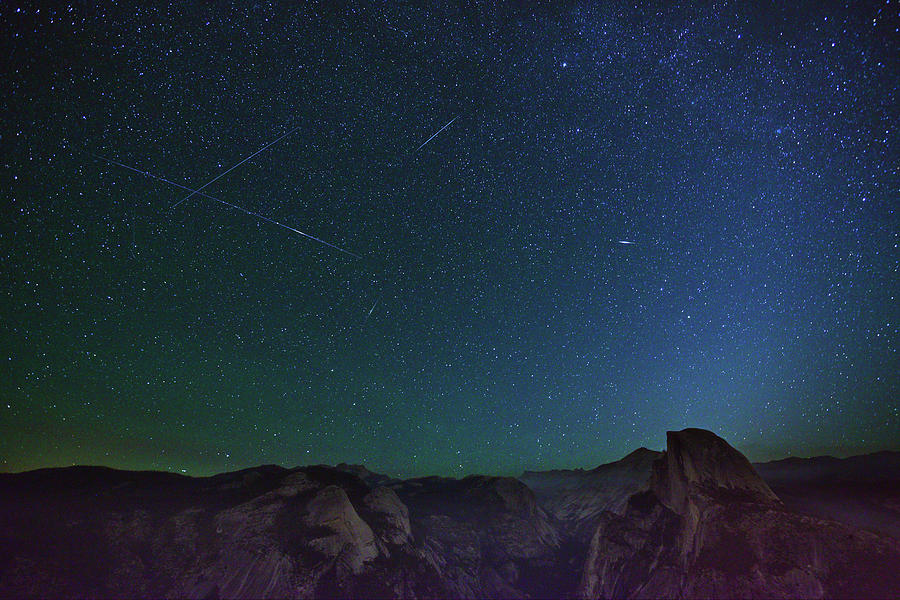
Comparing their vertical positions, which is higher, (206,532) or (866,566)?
(206,532)

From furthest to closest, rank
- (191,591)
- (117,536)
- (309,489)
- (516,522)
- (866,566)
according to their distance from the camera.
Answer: (516,522)
(309,489)
(117,536)
(191,591)
(866,566)

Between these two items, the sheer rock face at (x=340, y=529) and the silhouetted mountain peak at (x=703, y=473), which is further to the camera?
the sheer rock face at (x=340, y=529)

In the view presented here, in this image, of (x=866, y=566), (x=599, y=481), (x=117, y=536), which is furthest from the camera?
(x=599, y=481)

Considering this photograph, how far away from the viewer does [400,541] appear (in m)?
75.1

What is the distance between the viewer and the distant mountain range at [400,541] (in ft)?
151

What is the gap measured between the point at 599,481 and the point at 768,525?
8846 centimetres

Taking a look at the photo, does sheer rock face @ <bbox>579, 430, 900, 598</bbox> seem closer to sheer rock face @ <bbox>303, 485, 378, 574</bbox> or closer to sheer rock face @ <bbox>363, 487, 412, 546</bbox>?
sheer rock face @ <bbox>363, 487, 412, 546</bbox>

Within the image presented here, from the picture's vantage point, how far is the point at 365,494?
86.8m

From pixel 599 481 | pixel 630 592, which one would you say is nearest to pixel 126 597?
pixel 630 592

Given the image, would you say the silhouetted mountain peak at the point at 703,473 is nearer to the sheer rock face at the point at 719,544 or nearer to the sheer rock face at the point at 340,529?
the sheer rock face at the point at 719,544

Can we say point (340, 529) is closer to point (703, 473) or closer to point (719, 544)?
point (719, 544)

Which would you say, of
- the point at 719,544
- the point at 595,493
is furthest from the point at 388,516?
the point at 595,493

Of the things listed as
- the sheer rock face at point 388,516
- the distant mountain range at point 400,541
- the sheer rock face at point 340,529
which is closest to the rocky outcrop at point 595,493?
the distant mountain range at point 400,541

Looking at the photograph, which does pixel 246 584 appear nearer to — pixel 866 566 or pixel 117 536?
pixel 117 536
